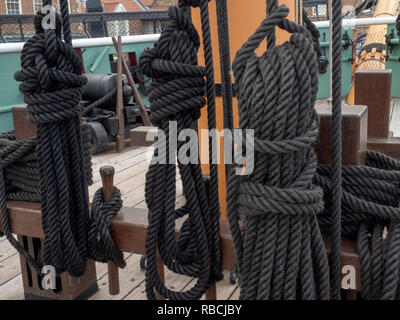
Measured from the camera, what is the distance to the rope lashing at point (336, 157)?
0.86m

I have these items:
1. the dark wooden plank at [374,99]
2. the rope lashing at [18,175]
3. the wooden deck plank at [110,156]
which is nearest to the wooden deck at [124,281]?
the rope lashing at [18,175]

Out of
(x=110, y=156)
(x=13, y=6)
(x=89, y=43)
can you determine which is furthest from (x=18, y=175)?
(x=13, y=6)

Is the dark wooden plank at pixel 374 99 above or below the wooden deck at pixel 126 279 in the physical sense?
above

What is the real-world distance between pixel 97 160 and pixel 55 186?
9.37 feet

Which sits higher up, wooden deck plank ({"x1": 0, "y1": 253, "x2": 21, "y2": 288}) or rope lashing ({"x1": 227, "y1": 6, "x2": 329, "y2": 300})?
rope lashing ({"x1": 227, "y1": 6, "x2": 329, "y2": 300})

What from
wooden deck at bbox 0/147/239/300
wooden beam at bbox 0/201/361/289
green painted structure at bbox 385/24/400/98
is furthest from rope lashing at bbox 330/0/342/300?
green painted structure at bbox 385/24/400/98

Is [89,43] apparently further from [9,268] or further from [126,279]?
[126,279]

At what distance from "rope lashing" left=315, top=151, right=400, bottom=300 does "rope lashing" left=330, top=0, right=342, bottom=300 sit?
0.04m

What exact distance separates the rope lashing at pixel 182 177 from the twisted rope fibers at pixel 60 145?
203mm

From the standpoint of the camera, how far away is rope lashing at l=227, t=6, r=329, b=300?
0.78 m

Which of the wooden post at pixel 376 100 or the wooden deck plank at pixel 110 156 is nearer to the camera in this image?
the wooden post at pixel 376 100

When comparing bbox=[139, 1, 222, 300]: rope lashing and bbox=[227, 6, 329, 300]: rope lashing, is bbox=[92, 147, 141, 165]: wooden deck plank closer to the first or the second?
bbox=[139, 1, 222, 300]: rope lashing

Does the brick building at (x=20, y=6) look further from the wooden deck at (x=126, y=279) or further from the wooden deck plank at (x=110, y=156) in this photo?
the wooden deck at (x=126, y=279)
